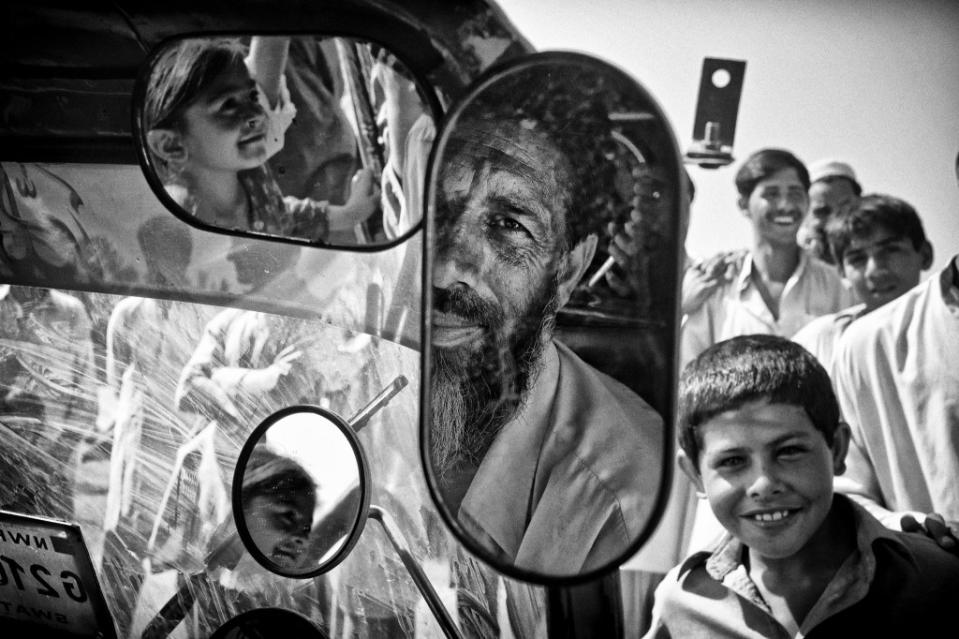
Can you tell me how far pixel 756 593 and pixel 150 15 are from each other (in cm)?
169

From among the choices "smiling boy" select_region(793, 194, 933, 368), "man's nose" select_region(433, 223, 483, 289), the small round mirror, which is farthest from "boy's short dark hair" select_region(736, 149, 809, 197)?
the small round mirror

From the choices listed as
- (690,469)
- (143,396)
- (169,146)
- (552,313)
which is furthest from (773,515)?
(169,146)

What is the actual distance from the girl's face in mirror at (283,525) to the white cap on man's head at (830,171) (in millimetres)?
1144

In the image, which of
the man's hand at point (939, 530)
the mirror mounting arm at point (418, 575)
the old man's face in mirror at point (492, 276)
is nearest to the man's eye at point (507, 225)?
the old man's face in mirror at point (492, 276)

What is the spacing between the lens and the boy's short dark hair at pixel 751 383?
5.76 ft

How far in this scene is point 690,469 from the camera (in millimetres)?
1786

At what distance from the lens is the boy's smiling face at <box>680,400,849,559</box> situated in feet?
5.71

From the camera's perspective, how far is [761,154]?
1.79m

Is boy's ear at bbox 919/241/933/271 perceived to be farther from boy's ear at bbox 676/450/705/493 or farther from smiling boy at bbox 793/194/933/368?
boy's ear at bbox 676/450/705/493

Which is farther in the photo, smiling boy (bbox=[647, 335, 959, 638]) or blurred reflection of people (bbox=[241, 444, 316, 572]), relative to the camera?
blurred reflection of people (bbox=[241, 444, 316, 572])

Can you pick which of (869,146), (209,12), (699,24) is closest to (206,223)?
(209,12)

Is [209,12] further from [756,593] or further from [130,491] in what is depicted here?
[756,593]

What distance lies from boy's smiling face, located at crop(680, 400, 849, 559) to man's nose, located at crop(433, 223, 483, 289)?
1.72 ft

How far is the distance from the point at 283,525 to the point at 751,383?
966mm
